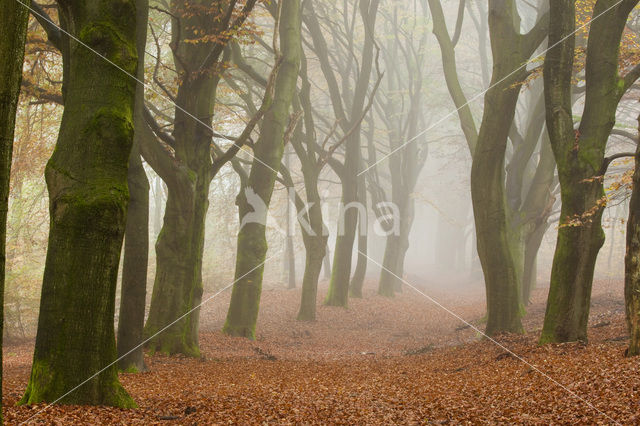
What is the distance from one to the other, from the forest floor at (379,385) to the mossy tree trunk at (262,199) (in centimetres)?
72

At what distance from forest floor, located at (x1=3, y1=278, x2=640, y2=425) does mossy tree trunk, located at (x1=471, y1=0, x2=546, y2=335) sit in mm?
825

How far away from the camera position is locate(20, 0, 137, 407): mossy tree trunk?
514 cm

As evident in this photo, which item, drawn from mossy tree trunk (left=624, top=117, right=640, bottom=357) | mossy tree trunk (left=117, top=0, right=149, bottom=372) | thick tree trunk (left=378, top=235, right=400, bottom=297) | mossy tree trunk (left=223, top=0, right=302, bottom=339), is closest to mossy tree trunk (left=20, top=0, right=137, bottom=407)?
mossy tree trunk (left=117, top=0, right=149, bottom=372)

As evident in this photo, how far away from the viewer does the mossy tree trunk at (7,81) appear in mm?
3574

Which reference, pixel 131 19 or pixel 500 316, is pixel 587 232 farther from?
pixel 131 19

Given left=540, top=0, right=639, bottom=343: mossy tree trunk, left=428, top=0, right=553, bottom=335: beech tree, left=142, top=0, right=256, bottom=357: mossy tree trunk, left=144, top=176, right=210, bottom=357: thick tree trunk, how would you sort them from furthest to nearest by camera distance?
left=428, top=0, right=553, bottom=335: beech tree < left=144, top=176, right=210, bottom=357: thick tree trunk < left=142, top=0, right=256, bottom=357: mossy tree trunk < left=540, top=0, right=639, bottom=343: mossy tree trunk

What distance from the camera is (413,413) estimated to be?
6.07 m

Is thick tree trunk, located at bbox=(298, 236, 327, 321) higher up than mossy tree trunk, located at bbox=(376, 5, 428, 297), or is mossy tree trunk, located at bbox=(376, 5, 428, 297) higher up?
mossy tree trunk, located at bbox=(376, 5, 428, 297)

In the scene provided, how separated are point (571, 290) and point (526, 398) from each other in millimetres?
3167

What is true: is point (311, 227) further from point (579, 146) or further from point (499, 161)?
point (579, 146)

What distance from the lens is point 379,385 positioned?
809cm

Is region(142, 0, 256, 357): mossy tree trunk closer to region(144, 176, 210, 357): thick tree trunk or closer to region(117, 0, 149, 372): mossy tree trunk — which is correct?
region(144, 176, 210, 357): thick tree trunk

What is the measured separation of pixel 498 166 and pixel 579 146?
300 centimetres

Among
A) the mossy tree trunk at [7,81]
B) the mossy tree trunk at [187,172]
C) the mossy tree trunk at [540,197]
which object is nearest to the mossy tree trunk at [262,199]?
the mossy tree trunk at [187,172]
